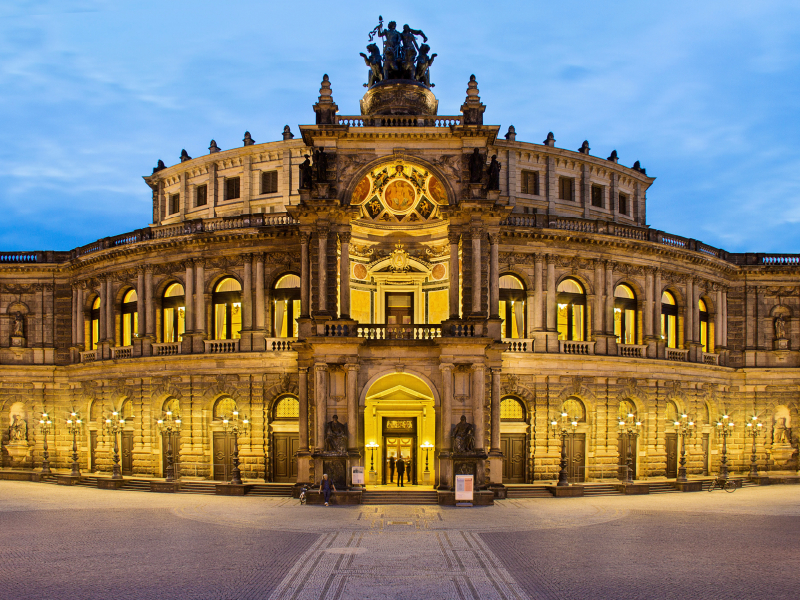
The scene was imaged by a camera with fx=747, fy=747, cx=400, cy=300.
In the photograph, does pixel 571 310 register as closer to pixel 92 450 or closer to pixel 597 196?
pixel 597 196

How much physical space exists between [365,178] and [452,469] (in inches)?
654

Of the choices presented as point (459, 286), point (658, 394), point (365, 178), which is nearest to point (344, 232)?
point (365, 178)

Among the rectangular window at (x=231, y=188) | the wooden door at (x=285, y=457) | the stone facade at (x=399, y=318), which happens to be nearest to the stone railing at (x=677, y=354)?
the stone facade at (x=399, y=318)

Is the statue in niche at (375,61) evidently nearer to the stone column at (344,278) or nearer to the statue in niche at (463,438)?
the stone column at (344,278)

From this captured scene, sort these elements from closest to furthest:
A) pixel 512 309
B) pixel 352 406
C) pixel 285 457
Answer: pixel 352 406 → pixel 285 457 → pixel 512 309

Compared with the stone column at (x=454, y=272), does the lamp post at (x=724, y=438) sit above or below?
below

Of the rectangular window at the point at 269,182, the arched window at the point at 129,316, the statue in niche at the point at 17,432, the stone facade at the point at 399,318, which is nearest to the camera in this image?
the stone facade at the point at 399,318

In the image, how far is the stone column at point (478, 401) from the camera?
37969 mm

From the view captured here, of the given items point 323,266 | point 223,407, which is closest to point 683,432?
point 323,266

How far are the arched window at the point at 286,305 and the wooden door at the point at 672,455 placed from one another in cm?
2534

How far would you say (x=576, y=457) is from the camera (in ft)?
150

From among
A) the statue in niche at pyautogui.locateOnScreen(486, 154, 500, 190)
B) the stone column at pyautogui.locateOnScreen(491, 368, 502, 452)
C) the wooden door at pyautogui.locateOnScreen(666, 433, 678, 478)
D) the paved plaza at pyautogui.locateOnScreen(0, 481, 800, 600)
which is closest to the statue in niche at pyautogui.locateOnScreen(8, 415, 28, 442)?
the paved plaza at pyautogui.locateOnScreen(0, 481, 800, 600)

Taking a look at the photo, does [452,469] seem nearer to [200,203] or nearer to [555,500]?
[555,500]

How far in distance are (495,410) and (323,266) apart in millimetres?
12087
